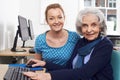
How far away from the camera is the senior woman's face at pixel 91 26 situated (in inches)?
58.7

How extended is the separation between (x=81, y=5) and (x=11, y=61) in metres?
1.78

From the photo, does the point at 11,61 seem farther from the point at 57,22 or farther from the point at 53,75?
the point at 53,75

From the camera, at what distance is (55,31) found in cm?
185

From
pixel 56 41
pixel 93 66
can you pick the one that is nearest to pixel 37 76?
pixel 93 66

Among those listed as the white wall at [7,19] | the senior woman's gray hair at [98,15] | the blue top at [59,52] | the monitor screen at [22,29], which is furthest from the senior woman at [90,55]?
the white wall at [7,19]

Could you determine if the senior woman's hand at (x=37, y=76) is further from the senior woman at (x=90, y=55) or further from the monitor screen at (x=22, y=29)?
the monitor screen at (x=22, y=29)

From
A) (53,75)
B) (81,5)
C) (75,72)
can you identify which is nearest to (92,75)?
(75,72)

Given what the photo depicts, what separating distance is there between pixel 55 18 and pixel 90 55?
48 cm

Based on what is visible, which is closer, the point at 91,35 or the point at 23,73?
the point at 23,73

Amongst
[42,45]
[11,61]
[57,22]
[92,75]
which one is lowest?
[11,61]

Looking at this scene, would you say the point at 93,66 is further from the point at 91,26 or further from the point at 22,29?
the point at 22,29

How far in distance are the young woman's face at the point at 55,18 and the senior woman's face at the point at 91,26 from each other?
298 mm

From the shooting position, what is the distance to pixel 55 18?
1786mm

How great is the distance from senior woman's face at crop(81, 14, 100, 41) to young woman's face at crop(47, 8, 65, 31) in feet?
0.98
